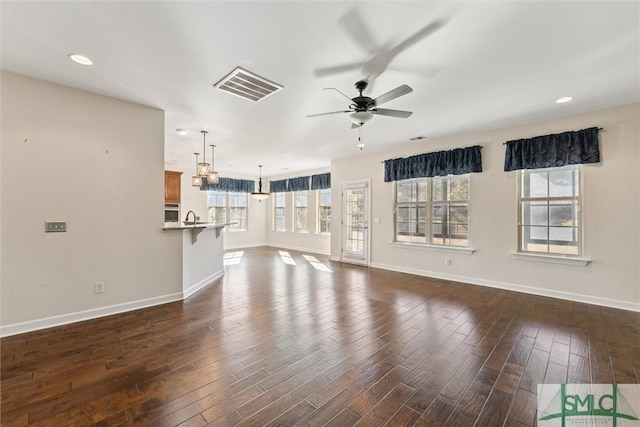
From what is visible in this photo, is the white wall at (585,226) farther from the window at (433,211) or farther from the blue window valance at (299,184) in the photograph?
the blue window valance at (299,184)

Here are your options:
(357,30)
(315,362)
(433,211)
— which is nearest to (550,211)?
(433,211)

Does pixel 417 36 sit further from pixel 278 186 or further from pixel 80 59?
pixel 278 186

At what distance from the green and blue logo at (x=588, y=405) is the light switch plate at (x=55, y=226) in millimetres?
4716

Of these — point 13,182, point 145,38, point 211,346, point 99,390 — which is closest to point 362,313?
point 211,346

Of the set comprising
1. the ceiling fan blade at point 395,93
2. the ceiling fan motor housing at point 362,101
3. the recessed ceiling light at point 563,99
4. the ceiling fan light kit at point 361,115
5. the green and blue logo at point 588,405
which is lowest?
the green and blue logo at point 588,405

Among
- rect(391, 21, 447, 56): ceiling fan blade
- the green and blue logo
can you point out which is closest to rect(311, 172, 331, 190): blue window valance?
rect(391, 21, 447, 56): ceiling fan blade

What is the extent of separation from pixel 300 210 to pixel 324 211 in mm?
1090

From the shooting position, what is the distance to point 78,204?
3.18 meters

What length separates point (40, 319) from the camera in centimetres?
295

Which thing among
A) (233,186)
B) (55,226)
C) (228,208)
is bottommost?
(55,226)

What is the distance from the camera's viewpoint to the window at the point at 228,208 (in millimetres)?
9258

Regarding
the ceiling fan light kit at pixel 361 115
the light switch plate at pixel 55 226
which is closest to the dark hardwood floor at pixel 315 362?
the light switch plate at pixel 55 226

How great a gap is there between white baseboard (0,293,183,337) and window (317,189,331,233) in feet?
17.8

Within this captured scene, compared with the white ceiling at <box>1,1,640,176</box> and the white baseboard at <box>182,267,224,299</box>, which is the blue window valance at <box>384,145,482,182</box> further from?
the white baseboard at <box>182,267,224,299</box>
